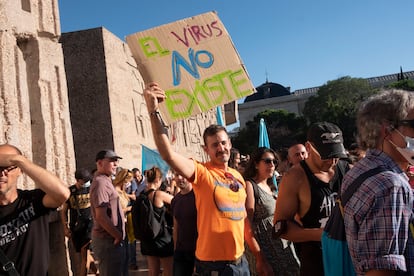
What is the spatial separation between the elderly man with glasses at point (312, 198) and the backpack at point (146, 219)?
85.2 inches

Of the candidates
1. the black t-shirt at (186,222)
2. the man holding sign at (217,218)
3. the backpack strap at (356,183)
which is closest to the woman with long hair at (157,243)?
the black t-shirt at (186,222)

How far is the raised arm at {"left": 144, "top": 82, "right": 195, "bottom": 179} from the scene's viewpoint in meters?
2.52

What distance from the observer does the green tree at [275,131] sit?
4572cm

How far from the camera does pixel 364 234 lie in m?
1.52

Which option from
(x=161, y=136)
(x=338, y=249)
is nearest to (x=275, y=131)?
(x=161, y=136)

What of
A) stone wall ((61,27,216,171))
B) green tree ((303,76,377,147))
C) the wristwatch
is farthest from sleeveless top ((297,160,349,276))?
green tree ((303,76,377,147))

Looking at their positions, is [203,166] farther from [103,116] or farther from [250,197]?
[103,116]

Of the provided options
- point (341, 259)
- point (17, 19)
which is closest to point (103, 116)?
point (17, 19)

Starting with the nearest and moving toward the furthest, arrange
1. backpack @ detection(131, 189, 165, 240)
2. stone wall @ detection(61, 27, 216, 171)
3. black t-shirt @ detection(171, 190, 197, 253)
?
1. black t-shirt @ detection(171, 190, 197, 253)
2. backpack @ detection(131, 189, 165, 240)
3. stone wall @ detection(61, 27, 216, 171)

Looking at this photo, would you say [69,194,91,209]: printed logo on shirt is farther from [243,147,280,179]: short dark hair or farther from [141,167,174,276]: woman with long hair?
[243,147,280,179]: short dark hair

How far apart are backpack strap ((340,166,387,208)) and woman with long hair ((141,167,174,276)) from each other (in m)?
3.08

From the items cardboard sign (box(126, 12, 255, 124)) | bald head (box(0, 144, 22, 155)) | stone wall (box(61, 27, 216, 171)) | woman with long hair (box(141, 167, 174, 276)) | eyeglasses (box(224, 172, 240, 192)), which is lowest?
woman with long hair (box(141, 167, 174, 276))

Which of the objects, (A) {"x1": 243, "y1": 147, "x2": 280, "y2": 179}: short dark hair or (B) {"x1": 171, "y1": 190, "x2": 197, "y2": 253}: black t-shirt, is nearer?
(A) {"x1": 243, "y1": 147, "x2": 280, "y2": 179}: short dark hair

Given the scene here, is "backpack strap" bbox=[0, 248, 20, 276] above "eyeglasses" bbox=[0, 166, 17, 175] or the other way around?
the other way around
